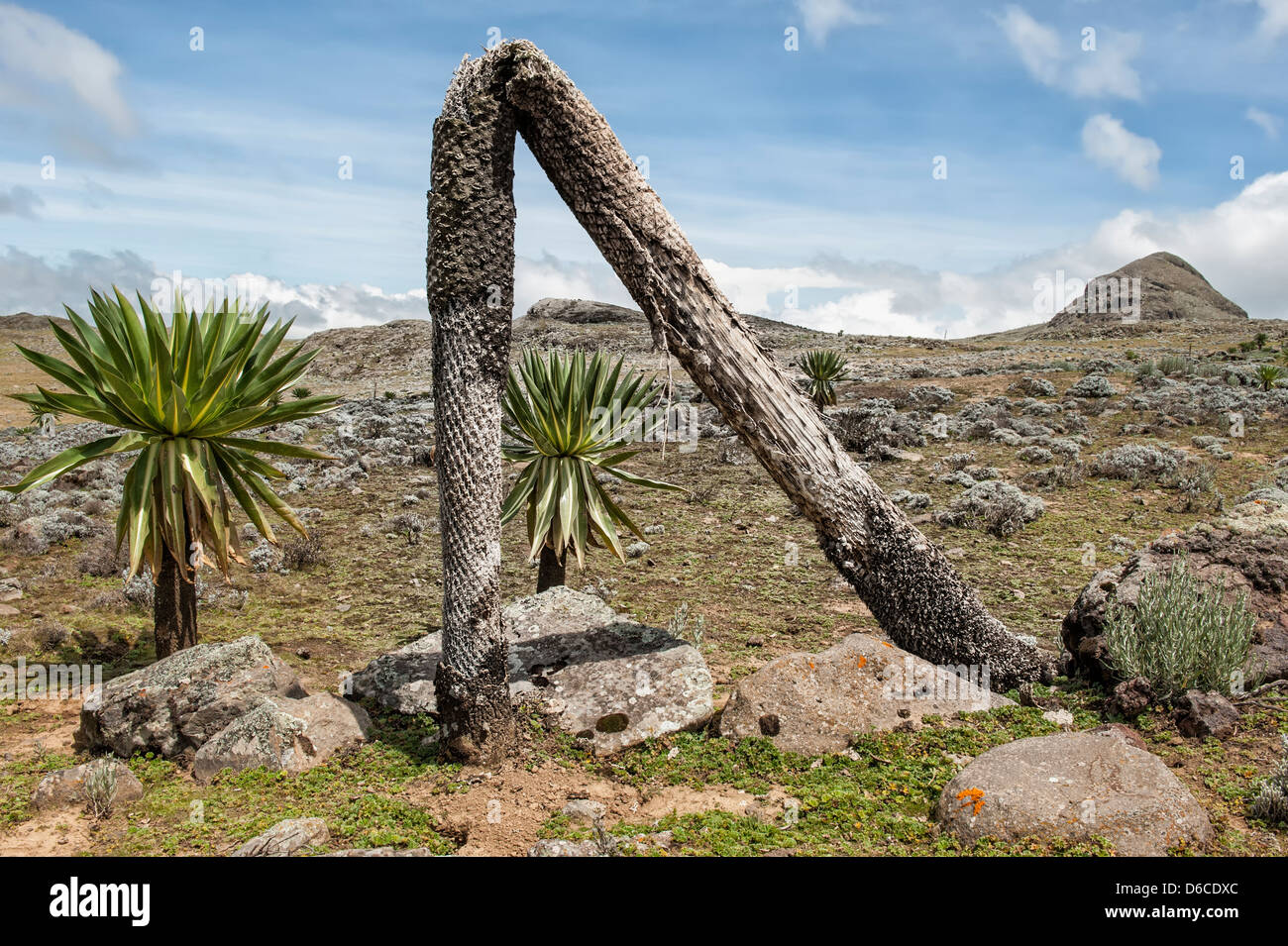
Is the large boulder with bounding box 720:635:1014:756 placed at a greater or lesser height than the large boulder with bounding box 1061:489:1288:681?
lesser

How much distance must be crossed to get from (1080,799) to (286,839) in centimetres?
419

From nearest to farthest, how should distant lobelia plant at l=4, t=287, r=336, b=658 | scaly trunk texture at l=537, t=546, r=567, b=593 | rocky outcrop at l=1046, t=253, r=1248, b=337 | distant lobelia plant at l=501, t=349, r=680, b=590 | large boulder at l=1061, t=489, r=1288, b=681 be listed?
large boulder at l=1061, t=489, r=1288, b=681 → distant lobelia plant at l=4, t=287, r=336, b=658 → distant lobelia plant at l=501, t=349, r=680, b=590 → scaly trunk texture at l=537, t=546, r=567, b=593 → rocky outcrop at l=1046, t=253, r=1248, b=337

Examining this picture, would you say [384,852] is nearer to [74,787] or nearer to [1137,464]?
[74,787]

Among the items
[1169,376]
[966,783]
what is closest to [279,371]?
[966,783]

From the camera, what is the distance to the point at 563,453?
856 centimetres

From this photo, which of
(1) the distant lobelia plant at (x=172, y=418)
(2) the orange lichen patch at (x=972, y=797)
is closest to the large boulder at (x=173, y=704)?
(1) the distant lobelia plant at (x=172, y=418)

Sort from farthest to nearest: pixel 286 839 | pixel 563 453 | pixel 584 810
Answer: pixel 563 453 < pixel 584 810 < pixel 286 839

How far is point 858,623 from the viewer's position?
29.0ft

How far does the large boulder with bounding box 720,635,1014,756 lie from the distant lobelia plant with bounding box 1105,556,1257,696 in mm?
922

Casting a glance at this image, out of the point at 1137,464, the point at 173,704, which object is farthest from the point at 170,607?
the point at 1137,464

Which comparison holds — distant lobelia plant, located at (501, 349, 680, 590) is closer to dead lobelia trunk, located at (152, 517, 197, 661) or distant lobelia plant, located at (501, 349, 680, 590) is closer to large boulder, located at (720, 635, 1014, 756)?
large boulder, located at (720, 635, 1014, 756)

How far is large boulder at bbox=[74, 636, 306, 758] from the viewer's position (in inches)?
236

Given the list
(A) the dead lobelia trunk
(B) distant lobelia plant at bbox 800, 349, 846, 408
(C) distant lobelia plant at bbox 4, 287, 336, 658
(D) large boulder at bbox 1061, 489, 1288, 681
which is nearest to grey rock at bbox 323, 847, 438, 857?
(C) distant lobelia plant at bbox 4, 287, 336, 658

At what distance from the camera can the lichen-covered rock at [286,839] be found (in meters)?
4.36
